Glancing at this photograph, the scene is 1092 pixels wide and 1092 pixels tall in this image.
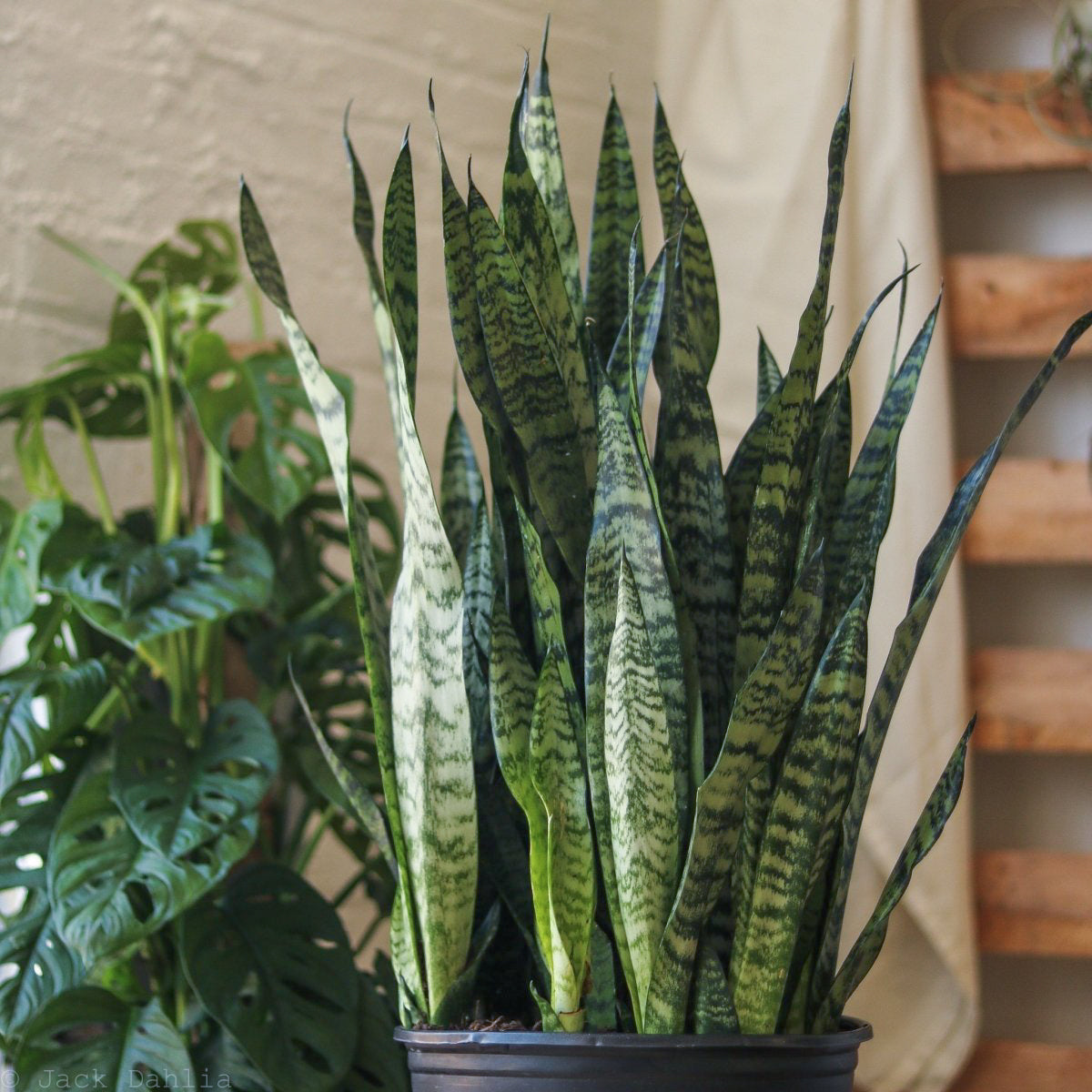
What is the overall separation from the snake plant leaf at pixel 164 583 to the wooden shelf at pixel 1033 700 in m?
1.04

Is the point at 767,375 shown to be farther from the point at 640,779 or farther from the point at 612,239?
the point at 640,779

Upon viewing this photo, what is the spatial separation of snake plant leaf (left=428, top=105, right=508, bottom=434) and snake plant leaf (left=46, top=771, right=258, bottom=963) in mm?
431

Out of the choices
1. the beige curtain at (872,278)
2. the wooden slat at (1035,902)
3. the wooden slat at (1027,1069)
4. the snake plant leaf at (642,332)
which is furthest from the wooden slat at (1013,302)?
the snake plant leaf at (642,332)

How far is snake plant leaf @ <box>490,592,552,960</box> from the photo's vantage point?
0.55 meters

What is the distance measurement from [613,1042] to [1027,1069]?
4.26ft

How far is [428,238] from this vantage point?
1655mm

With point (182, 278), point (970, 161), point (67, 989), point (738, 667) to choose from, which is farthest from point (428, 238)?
point (738, 667)

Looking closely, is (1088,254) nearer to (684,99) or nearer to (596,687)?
(684,99)

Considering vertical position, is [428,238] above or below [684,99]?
below

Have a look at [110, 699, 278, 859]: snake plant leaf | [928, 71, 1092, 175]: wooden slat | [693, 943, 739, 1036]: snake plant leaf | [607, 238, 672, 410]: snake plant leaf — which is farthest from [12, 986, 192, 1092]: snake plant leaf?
[928, 71, 1092, 175]: wooden slat

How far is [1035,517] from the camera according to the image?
1656 millimetres

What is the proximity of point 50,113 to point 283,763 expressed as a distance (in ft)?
2.57

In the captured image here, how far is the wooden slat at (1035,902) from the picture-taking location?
1559mm

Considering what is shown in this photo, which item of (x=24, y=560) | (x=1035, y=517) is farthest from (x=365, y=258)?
(x=1035, y=517)
